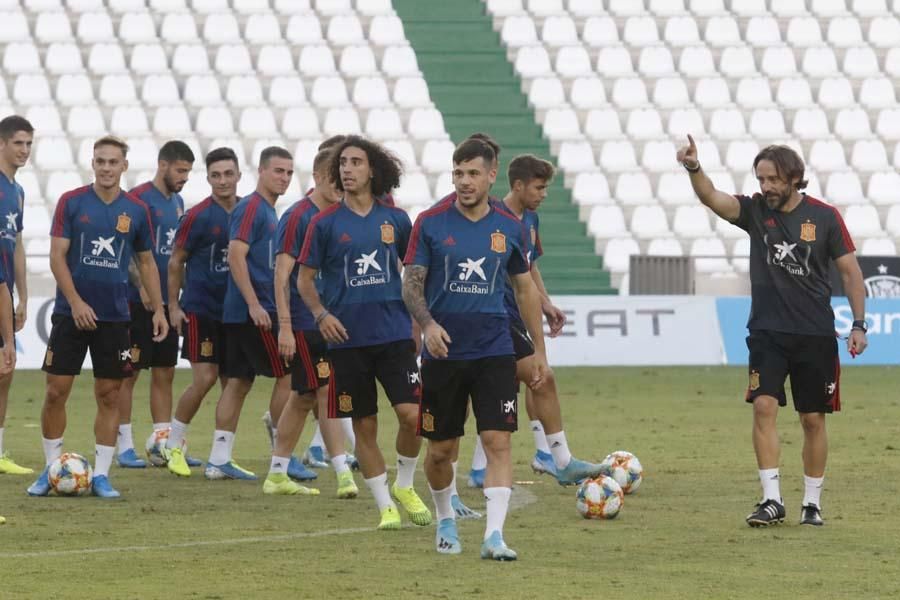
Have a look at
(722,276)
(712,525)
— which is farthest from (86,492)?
(722,276)

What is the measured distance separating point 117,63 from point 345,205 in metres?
20.2

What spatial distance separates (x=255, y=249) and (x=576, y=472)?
8.75ft

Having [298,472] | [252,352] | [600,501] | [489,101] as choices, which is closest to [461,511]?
[600,501]

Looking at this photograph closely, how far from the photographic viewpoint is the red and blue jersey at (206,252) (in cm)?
1202

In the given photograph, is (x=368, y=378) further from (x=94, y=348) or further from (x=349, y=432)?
(x=349, y=432)

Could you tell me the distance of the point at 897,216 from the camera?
2783 centimetres

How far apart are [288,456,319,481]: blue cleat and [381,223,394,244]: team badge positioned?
3161 mm

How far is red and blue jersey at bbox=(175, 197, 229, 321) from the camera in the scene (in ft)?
39.4

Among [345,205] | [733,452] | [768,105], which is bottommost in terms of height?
[733,452]

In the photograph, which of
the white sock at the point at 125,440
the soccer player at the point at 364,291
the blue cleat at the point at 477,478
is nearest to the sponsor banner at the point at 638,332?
the white sock at the point at 125,440

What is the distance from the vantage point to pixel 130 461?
12.7 metres

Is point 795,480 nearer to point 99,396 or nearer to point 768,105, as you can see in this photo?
point 99,396

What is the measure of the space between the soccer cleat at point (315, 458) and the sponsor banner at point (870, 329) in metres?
11.1

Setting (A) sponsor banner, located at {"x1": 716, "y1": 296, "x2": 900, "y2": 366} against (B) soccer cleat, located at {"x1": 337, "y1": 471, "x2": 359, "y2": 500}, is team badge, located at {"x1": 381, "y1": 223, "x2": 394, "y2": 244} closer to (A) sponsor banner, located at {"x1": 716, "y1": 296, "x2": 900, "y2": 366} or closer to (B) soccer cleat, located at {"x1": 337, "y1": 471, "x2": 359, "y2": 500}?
(B) soccer cleat, located at {"x1": 337, "y1": 471, "x2": 359, "y2": 500}
